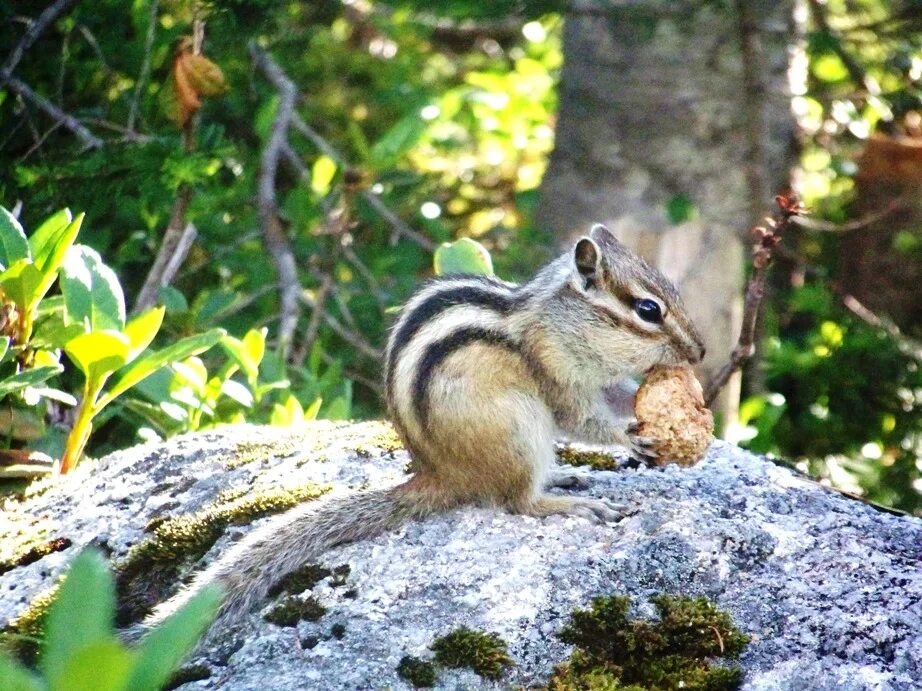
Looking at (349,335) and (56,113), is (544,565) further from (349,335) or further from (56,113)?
(56,113)

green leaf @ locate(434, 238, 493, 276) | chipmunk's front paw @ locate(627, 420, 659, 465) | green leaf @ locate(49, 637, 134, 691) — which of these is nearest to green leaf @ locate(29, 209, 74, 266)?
green leaf @ locate(434, 238, 493, 276)

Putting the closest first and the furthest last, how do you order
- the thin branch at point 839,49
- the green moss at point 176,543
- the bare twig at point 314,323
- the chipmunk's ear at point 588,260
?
the green moss at point 176,543 → the chipmunk's ear at point 588,260 → the thin branch at point 839,49 → the bare twig at point 314,323

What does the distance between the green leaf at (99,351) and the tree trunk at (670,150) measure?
281cm

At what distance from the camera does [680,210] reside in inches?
204

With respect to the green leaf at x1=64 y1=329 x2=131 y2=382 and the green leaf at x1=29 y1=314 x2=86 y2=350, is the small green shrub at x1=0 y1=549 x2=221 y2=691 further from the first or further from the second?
the green leaf at x1=29 y1=314 x2=86 y2=350

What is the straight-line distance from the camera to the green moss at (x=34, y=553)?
2.70 m

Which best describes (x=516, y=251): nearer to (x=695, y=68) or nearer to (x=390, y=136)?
(x=390, y=136)

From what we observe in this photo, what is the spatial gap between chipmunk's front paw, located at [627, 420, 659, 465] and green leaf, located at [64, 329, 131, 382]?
1.19 m

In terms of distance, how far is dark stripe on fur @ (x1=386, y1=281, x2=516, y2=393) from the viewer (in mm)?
2920

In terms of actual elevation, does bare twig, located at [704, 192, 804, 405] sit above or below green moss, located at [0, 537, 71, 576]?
above

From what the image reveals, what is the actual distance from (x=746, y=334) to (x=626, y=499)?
837 millimetres

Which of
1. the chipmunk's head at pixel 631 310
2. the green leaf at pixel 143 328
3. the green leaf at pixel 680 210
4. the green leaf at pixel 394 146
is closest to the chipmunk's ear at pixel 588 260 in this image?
the chipmunk's head at pixel 631 310

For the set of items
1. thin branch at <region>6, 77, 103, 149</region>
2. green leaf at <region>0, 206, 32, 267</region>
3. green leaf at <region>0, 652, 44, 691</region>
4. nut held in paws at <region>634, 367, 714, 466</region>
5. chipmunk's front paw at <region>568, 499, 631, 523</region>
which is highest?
thin branch at <region>6, 77, 103, 149</region>

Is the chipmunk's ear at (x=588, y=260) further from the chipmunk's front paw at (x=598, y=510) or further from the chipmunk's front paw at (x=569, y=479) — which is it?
the chipmunk's front paw at (x=598, y=510)
